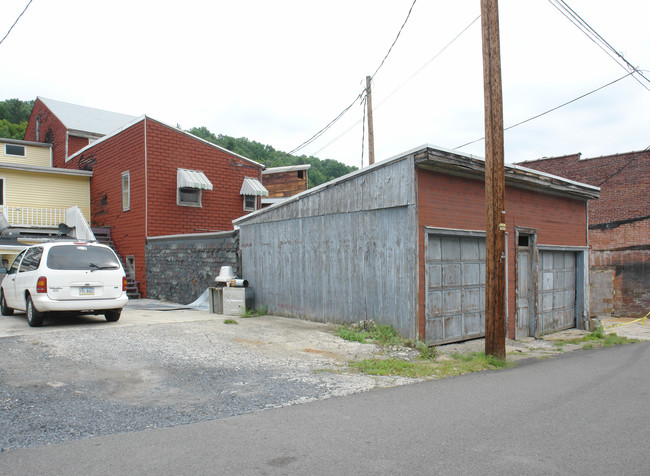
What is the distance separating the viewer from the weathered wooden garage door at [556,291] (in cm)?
1362

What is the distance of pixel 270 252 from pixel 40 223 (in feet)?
44.6

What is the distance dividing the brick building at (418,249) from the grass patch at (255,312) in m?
0.20

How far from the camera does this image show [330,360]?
8.37 m

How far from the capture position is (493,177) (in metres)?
8.61

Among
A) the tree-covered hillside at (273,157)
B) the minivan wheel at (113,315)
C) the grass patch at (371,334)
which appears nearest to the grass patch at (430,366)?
the grass patch at (371,334)

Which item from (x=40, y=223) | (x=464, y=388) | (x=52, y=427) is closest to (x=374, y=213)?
(x=464, y=388)

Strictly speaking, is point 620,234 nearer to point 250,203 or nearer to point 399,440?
point 250,203

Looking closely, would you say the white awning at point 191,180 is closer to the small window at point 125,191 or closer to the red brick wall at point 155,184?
the red brick wall at point 155,184

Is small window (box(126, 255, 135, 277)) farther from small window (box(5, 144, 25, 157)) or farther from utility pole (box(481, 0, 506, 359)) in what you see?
Answer: utility pole (box(481, 0, 506, 359))

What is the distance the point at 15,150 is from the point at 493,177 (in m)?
28.2

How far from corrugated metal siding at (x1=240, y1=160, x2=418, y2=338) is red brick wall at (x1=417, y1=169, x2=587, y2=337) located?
335mm

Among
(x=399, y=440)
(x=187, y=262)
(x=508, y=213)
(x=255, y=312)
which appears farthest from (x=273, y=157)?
(x=399, y=440)

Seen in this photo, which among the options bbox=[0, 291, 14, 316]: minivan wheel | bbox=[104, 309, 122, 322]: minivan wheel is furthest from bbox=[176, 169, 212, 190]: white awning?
bbox=[104, 309, 122, 322]: minivan wheel

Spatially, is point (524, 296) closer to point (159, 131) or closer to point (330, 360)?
point (330, 360)
